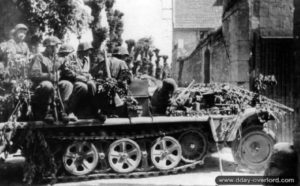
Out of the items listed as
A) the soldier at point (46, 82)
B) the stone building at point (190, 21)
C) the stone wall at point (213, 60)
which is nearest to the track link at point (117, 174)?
the soldier at point (46, 82)

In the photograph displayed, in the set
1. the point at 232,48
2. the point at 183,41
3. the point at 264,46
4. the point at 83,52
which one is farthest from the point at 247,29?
the point at 183,41

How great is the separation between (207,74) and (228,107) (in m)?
9.82

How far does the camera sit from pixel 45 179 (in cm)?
844

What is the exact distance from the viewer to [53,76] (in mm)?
8258

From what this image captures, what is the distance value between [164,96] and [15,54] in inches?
133

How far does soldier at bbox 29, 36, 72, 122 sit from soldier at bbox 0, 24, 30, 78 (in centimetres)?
24

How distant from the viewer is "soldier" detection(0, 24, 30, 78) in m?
8.19

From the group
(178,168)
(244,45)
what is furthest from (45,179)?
(244,45)

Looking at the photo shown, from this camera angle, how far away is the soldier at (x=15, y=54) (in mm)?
8188

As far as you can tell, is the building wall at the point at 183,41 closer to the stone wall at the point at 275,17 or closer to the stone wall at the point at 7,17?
the stone wall at the point at 275,17

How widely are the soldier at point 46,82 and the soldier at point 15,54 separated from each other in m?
0.24

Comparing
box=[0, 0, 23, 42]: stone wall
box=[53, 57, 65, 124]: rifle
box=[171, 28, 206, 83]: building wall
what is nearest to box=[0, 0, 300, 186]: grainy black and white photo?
box=[53, 57, 65, 124]: rifle

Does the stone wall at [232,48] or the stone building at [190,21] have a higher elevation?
the stone building at [190,21]

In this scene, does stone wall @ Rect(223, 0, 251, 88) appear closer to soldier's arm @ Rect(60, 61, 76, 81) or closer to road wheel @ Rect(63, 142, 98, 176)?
road wheel @ Rect(63, 142, 98, 176)
